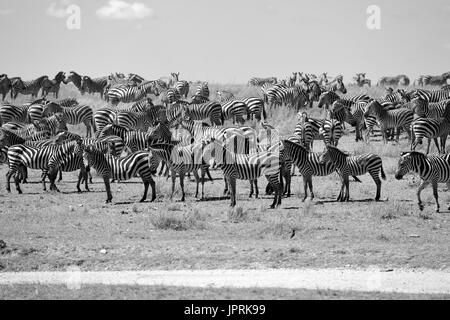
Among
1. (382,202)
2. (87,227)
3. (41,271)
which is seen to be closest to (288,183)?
(382,202)

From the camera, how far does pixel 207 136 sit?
23109mm

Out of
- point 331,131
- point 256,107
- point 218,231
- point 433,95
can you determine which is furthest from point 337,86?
point 218,231

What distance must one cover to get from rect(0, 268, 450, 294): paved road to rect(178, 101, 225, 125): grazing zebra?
15.9 m

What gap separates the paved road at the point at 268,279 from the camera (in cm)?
1089

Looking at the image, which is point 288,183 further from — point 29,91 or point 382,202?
point 29,91

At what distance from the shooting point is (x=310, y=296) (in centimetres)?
1018

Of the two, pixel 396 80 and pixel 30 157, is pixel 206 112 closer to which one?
pixel 30 157

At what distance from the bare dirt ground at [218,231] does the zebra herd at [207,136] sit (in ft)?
2.03

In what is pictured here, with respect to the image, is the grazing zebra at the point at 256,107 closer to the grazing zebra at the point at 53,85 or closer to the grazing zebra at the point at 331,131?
the grazing zebra at the point at 331,131

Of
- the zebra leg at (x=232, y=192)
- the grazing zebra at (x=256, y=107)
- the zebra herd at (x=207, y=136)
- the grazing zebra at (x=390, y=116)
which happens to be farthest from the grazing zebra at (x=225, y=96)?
the zebra leg at (x=232, y=192)

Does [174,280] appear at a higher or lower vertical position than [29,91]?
lower
